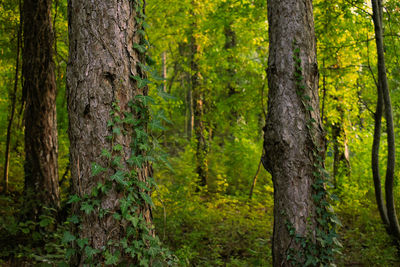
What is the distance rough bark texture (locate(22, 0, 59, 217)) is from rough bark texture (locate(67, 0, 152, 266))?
9.69 ft

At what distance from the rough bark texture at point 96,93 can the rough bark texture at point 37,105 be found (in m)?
2.95

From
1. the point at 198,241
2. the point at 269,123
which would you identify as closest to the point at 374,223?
the point at 198,241

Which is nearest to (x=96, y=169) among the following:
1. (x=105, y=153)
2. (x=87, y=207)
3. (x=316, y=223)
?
(x=105, y=153)

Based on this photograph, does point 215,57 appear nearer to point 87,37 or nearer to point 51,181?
point 51,181

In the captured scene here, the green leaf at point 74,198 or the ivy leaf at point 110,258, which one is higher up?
the green leaf at point 74,198

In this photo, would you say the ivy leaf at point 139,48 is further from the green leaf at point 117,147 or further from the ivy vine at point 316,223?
the ivy vine at point 316,223

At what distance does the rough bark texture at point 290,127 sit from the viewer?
357cm

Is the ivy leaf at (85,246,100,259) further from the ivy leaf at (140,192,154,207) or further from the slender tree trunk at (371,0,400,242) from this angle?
the slender tree trunk at (371,0,400,242)

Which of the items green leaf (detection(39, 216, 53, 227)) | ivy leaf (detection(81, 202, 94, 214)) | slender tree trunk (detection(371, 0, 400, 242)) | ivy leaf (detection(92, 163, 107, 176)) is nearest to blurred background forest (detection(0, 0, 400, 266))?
green leaf (detection(39, 216, 53, 227))

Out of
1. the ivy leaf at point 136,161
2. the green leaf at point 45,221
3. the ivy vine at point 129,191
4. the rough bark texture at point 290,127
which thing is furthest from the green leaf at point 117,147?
the green leaf at point 45,221

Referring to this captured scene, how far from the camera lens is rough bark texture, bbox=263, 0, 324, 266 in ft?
11.7

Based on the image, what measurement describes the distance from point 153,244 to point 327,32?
5163 mm

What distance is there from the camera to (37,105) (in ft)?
16.8

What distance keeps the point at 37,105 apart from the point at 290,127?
155 inches
